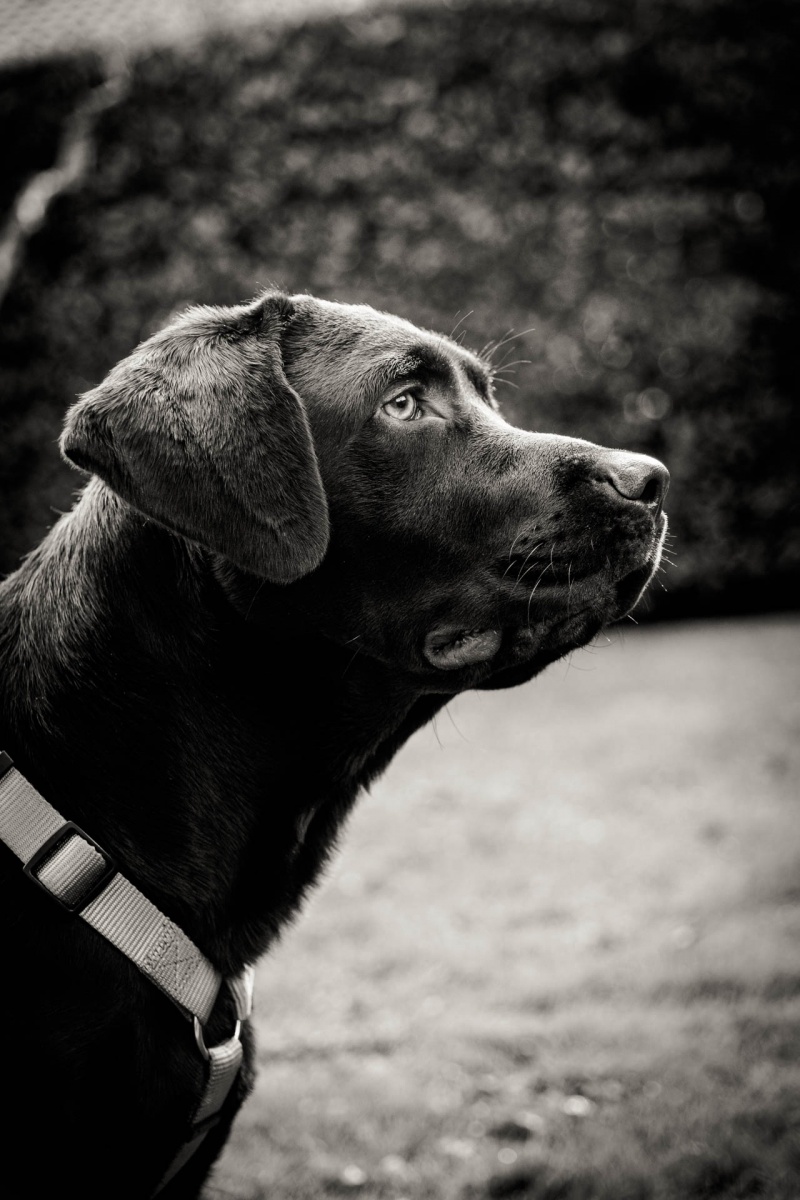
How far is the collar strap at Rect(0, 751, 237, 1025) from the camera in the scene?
6.54 ft

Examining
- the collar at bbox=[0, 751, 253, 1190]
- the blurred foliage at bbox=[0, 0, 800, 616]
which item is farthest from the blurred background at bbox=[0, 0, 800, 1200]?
the collar at bbox=[0, 751, 253, 1190]

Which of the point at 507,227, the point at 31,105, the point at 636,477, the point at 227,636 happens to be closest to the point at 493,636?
the point at 636,477

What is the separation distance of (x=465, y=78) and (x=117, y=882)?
8111 millimetres

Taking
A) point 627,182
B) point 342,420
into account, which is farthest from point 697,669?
point 342,420

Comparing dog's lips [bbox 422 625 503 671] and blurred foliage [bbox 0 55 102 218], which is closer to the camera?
dog's lips [bbox 422 625 503 671]

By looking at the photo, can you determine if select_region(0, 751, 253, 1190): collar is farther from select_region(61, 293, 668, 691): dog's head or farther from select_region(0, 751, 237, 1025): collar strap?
select_region(61, 293, 668, 691): dog's head

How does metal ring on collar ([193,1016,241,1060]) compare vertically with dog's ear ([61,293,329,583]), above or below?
below

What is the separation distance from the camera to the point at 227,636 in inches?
88.4

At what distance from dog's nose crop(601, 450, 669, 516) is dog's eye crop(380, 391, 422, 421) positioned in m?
0.47

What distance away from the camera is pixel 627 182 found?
8633 mm

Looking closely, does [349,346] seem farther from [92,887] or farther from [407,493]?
[92,887]

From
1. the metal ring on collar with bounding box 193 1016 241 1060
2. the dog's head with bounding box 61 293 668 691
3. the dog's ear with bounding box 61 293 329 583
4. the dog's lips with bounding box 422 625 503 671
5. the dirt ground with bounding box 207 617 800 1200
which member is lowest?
the dirt ground with bounding box 207 617 800 1200

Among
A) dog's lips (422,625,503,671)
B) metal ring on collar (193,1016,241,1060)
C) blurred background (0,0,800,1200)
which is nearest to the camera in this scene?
metal ring on collar (193,1016,241,1060)

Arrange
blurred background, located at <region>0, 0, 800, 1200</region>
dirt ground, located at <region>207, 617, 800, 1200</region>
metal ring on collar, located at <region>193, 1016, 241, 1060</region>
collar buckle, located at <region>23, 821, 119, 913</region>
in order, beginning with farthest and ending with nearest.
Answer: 1. blurred background, located at <region>0, 0, 800, 1200</region>
2. dirt ground, located at <region>207, 617, 800, 1200</region>
3. metal ring on collar, located at <region>193, 1016, 241, 1060</region>
4. collar buckle, located at <region>23, 821, 119, 913</region>
